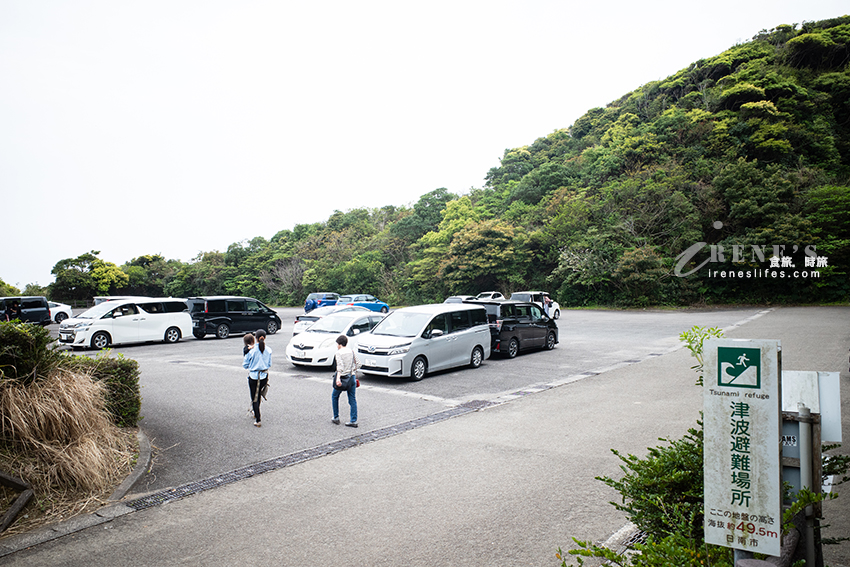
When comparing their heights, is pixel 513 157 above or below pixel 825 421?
above

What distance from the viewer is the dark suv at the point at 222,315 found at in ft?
68.0

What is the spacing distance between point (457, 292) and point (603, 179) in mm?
17973

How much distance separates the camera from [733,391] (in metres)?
2.42

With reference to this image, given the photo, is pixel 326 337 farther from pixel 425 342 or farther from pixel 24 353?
pixel 24 353

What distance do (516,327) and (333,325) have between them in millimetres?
5579

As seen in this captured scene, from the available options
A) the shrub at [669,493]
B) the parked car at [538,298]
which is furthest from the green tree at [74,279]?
the shrub at [669,493]

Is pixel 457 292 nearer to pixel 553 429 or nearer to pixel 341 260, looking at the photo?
pixel 341 260

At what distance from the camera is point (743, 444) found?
243cm

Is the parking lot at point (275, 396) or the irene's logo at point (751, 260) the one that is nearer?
the parking lot at point (275, 396)

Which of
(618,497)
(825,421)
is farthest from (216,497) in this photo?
(825,421)

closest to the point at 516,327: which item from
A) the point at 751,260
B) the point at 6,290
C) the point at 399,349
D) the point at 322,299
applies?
the point at 399,349

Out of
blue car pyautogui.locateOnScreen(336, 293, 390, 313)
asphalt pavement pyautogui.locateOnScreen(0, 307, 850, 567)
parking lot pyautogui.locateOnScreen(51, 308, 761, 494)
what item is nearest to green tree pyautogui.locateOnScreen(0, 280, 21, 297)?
parking lot pyautogui.locateOnScreen(51, 308, 761, 494)

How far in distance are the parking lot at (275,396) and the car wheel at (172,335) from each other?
97 cm

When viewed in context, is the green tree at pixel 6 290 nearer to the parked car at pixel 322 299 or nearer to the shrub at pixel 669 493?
the parked car at pixel 322 299
